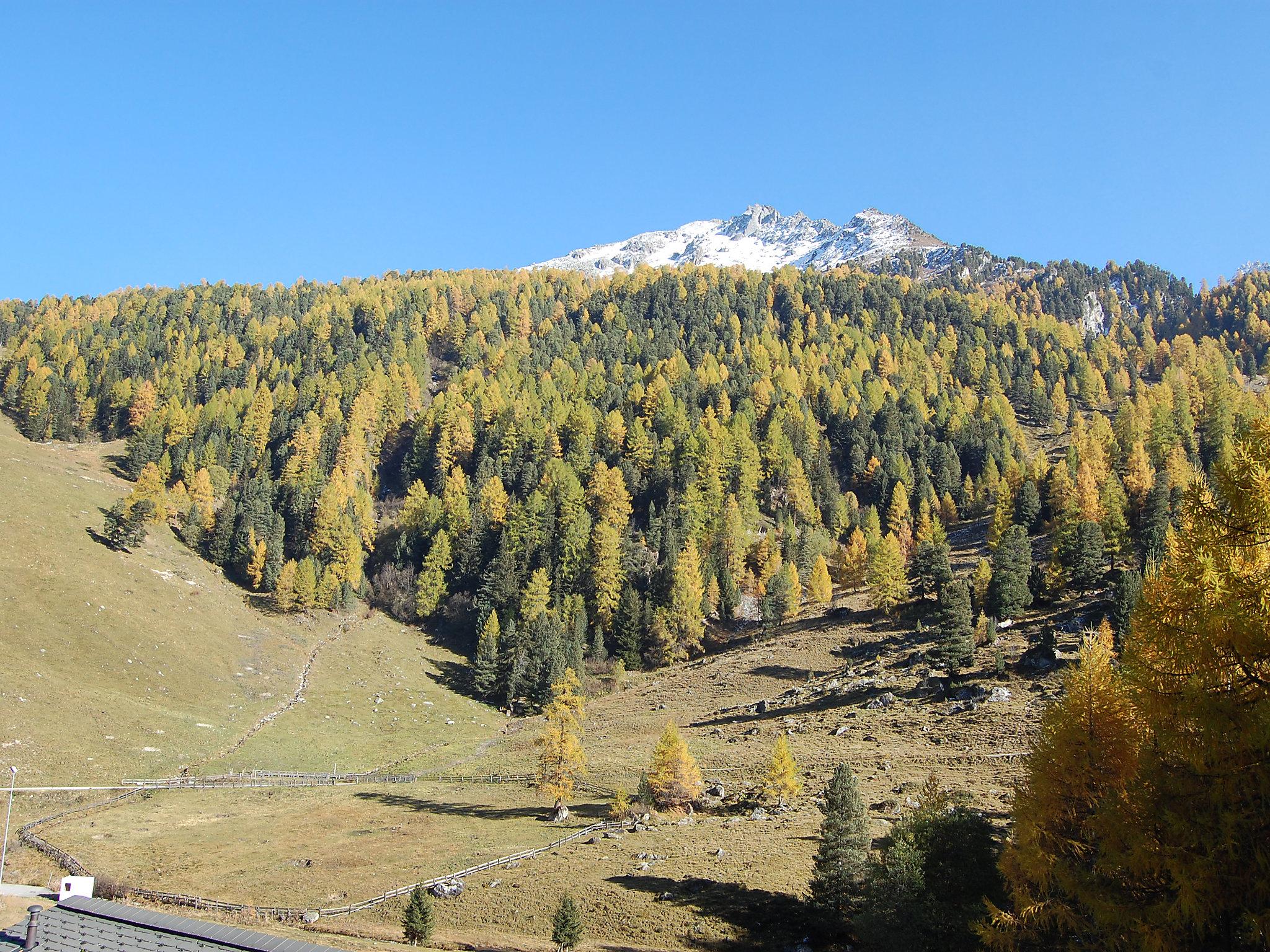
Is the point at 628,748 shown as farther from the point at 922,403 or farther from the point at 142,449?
the point at 922,403

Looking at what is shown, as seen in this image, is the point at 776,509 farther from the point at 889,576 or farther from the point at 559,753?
the point at 559,753

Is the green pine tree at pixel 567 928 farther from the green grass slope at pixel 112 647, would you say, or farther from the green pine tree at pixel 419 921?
the green grass slope at pixel 112 647

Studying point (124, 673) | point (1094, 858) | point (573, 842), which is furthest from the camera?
point (124, 673)

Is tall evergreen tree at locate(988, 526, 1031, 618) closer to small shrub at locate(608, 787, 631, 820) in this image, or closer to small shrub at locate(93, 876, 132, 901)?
small shrub at locate(608, 787, 631, 820)

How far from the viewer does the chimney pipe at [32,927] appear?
2034 cm

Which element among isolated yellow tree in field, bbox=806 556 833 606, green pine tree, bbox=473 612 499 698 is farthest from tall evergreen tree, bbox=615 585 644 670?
isolated yellow tree in field, bbox=806 556 833 606

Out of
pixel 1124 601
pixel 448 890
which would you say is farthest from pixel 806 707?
pixel 448 890

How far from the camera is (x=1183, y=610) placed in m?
12.4

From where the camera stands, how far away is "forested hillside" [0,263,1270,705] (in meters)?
101

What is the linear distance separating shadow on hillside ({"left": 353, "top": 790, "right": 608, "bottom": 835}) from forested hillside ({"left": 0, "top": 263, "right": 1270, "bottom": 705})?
3302 centimetres

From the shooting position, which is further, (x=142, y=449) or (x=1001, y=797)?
(x=142, y=449)

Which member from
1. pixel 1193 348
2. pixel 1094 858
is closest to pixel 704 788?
pixel 1094 858

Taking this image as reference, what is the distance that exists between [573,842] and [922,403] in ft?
470

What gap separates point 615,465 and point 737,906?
362ft
